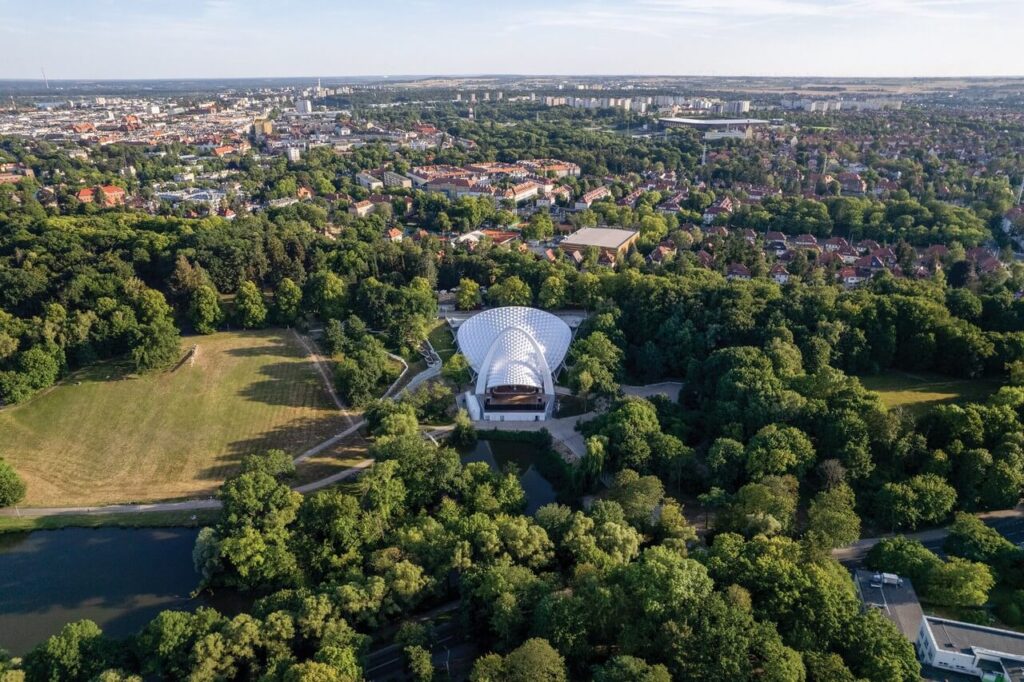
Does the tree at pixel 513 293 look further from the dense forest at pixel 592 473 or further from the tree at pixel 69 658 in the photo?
the tree at pixel 69 658

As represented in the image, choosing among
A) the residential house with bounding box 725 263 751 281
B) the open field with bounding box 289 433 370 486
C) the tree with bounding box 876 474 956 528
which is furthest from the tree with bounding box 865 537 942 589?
the residential house with bounding box 725 263 751 281

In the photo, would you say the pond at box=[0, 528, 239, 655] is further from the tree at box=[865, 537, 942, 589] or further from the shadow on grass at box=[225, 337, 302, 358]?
the tree at box=[865, 537, 942, 589]

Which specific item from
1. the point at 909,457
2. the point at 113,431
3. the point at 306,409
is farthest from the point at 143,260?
the point at 909,457

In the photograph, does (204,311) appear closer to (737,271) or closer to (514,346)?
(514,346)

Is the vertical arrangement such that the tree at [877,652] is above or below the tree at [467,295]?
below

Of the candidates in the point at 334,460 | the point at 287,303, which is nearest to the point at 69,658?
the point at 334,460

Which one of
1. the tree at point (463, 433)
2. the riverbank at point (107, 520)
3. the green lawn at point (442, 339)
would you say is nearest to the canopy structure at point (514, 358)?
the green lawn at point (442, 339)

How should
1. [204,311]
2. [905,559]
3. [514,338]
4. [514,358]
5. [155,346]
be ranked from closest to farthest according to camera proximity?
[905,559] → [514,358] → [514,338] → [155,346] → [204,311]
